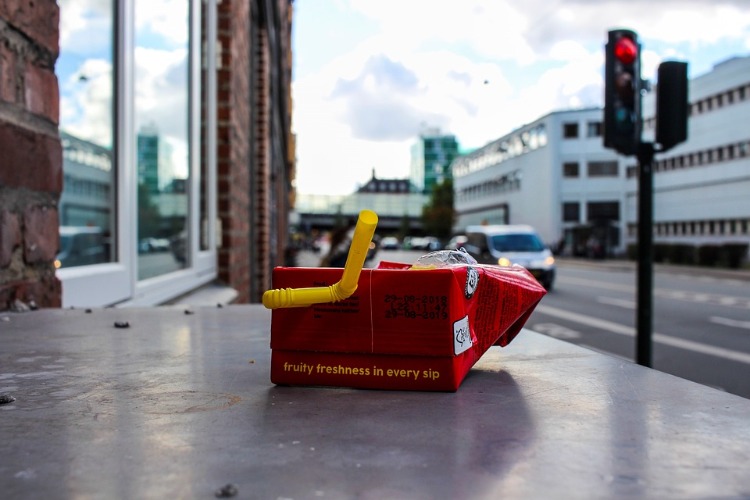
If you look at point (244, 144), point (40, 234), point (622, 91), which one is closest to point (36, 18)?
point (40, 234)

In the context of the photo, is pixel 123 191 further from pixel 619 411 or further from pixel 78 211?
pixel 619 411

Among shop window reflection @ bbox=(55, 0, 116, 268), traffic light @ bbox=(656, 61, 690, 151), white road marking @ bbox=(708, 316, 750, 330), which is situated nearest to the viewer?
shop window reflection @ bbox=(55, 0, 116, 268)

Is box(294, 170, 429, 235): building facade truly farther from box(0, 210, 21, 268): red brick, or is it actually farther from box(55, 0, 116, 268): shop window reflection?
box(0, 210, 21, 268): red brick

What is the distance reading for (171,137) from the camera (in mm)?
4062

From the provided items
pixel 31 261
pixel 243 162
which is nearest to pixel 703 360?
pixel 243 162

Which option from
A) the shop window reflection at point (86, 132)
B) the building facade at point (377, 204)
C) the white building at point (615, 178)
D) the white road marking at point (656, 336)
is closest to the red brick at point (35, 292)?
the shop window reflection at point (86, 132)

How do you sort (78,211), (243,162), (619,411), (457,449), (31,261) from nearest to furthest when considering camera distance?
(457,449) → (619,411) → (31,261) → (78,211) → (243,162)

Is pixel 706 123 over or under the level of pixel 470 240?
over

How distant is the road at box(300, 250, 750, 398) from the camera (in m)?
6.86

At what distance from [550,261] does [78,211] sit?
15.6 meters

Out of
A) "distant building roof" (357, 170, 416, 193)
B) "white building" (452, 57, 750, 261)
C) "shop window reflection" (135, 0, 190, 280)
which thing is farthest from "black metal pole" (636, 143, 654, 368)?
"distant building roof" (357, 170, 416, 193)

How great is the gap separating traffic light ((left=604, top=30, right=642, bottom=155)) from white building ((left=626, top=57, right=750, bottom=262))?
3382 cm

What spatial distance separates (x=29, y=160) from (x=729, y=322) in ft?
34.2

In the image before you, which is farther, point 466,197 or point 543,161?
point 466,197
